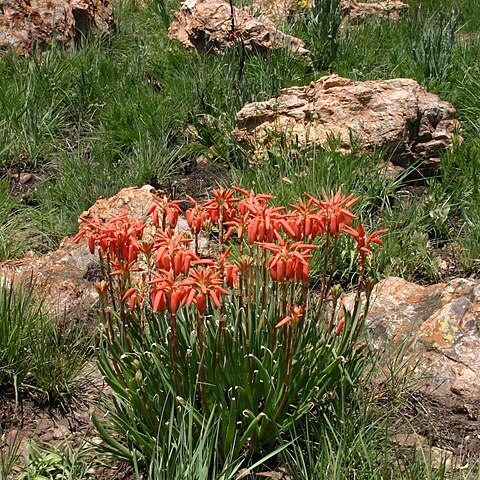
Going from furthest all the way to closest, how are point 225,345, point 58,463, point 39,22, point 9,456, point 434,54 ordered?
1. point 39,22
2. point 434,54
3. point 58,463
4. point 9,456
5. point 225,345

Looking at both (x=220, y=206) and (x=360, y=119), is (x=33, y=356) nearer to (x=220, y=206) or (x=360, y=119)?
(x=220, y=206)

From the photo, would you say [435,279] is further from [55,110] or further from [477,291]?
[55,110]

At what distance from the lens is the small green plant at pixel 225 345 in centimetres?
243

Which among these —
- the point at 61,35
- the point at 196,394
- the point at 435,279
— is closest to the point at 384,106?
the point at 435,279

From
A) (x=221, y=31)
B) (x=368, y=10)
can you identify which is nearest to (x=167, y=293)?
(x=221, y=31)

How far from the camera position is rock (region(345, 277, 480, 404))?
3.21 meters

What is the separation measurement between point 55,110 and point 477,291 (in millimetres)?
3666

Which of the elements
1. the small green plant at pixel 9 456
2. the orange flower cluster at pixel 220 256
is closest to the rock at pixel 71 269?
the small green plant at pixel 9 456

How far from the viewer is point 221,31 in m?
6.74

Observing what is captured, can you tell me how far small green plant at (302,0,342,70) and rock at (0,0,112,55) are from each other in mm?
2097

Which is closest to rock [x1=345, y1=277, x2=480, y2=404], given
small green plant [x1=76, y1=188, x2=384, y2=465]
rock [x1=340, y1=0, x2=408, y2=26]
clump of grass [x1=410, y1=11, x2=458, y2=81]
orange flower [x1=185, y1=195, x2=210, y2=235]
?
small green plant [x1=76, y1=188, x2=384, y2=465]

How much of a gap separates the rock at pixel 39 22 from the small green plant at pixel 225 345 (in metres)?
4.48

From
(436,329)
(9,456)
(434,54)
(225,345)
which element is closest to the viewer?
(225,345)

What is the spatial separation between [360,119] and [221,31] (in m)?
2.25
